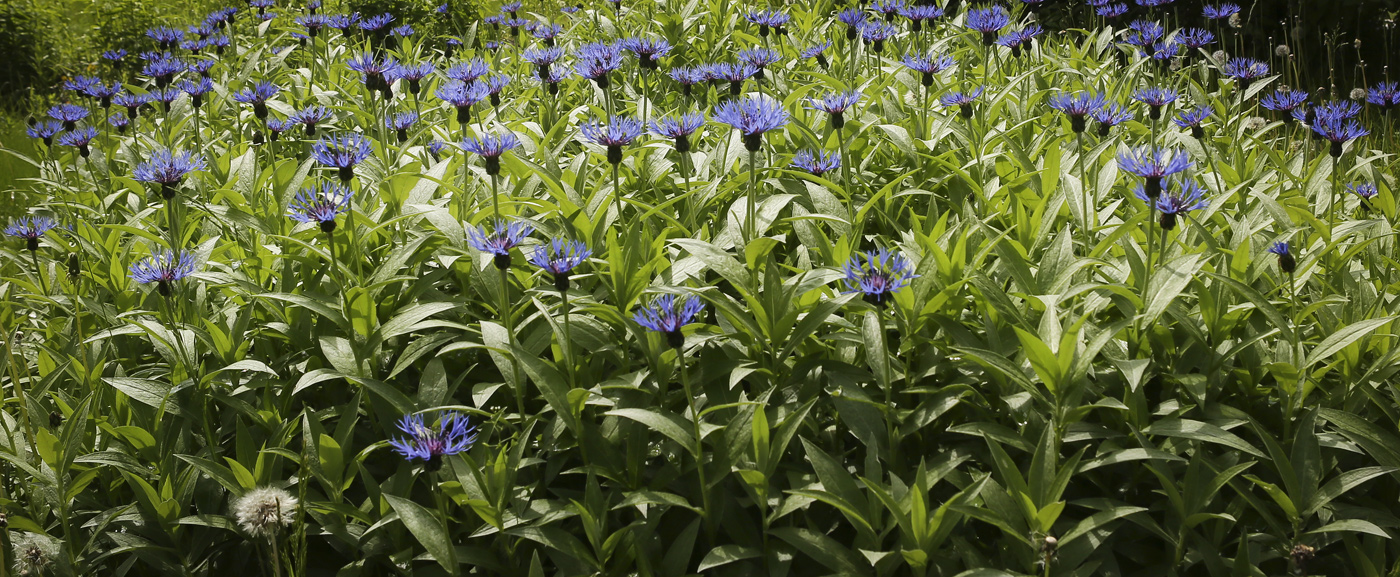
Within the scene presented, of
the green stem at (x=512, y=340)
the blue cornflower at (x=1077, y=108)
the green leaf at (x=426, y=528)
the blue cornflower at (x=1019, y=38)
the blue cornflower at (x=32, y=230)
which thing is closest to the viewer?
the green leaf at (x=426, y=528)

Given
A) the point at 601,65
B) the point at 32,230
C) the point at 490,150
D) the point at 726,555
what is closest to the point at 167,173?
the point at 32,230

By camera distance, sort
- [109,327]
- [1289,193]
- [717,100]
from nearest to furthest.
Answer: [109,327]
[1289,193]
[717,100]

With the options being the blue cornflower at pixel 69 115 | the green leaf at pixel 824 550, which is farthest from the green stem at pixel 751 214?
the blue cornflower at pixel 69 115

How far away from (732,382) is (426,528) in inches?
25.2

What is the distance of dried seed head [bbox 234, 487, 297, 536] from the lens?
5.52 feet

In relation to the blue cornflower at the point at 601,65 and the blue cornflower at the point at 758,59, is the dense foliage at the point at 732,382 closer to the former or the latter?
the blue cornflower at the point at 601,65

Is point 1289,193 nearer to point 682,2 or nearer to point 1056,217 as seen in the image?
point 1056,217

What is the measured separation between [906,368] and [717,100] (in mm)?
2101

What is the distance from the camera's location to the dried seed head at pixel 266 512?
1.68m

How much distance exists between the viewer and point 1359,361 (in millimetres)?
1985

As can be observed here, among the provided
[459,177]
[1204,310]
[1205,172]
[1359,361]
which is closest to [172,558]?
[459,177]

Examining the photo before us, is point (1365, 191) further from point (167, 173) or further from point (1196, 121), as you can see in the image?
point (167, 173)

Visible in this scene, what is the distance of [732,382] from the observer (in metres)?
1.89

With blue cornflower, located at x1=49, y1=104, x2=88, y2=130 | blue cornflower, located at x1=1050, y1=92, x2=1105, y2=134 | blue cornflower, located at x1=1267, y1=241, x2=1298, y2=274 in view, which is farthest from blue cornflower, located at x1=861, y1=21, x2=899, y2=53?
blue cornflower, located at x1=49, y1=104, x2=88, y2=130
